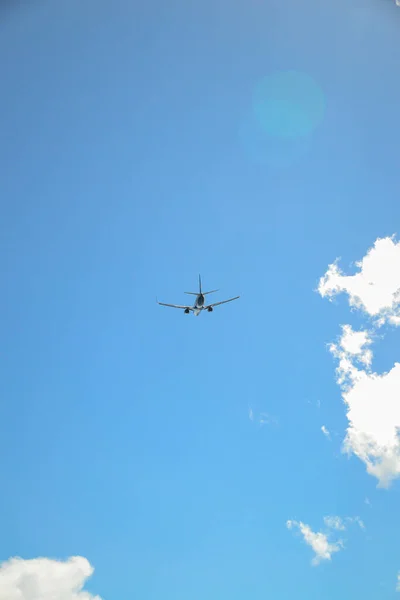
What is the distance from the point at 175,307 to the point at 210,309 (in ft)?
34.3

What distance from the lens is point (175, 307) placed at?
452 feet

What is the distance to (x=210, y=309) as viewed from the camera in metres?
133
